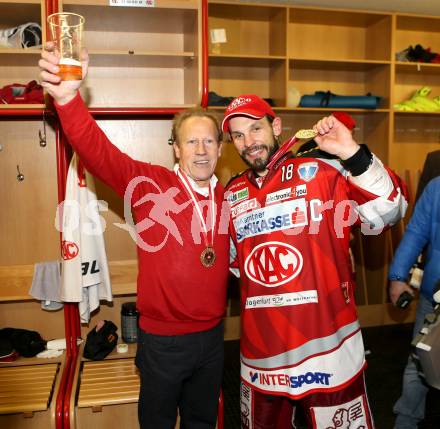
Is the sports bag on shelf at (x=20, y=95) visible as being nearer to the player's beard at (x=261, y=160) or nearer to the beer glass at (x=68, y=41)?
the beer glass at (x=68, y=41)

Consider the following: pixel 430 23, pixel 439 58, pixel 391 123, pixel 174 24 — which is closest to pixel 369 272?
pixel 391 123

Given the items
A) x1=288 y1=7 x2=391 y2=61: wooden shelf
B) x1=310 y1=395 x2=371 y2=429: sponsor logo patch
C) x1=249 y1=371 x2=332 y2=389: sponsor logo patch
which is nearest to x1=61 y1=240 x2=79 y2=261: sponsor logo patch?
x1=249 y1=371 x2=332 y2=389: sponsor logo patch

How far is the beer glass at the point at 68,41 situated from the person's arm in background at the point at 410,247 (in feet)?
5.04

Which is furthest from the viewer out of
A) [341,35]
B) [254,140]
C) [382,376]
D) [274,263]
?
[341,35]

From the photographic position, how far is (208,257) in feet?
5.47

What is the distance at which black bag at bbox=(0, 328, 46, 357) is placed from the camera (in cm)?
234

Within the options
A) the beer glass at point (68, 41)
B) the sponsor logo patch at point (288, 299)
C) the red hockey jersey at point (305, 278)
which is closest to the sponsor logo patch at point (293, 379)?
the red hockey jersey at point (305, 278)

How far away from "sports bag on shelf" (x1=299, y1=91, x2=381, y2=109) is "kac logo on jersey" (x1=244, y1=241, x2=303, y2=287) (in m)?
2.46

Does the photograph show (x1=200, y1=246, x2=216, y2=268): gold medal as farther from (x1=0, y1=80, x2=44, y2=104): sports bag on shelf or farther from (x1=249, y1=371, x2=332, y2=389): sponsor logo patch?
(x1=0, y1=80, x2=44, y2=104): sports bag on shelf

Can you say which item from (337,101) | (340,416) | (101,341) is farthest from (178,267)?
(337,101)

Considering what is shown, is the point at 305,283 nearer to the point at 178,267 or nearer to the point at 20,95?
the point at 178,267

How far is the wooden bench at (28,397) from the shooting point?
6.38 feet

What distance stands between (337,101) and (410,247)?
80.8 inches

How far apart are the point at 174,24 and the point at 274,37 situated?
1606 mm
